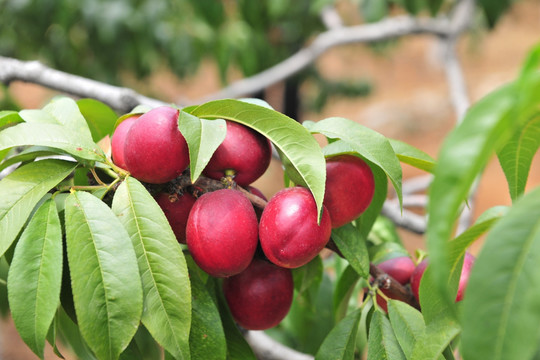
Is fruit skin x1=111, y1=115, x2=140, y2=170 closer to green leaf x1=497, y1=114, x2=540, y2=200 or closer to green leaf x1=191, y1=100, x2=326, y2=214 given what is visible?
green leaf x1=191, y1=100, x2=326, y2=214

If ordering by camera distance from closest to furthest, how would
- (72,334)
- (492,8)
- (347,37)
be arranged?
(72,334) < (492,8) < (347,37)

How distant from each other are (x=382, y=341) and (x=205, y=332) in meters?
0.16

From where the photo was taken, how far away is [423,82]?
382 inches

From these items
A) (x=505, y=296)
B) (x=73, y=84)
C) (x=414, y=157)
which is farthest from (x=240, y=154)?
(x=73, y=84)

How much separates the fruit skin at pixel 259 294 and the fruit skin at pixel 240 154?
0.10m

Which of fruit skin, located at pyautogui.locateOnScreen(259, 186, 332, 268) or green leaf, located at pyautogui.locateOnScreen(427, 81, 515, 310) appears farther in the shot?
fruit skin, located at pyautogui.locateOnScreen(259, 186, 332, 268)

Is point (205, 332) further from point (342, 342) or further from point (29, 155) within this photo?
point (29, 155)

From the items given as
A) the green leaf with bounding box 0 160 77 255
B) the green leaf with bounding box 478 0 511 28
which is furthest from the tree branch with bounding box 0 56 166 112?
the green leaf with bounding box 478 0 511 28

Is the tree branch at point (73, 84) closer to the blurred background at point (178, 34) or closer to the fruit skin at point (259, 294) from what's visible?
→ the blurred background at point (178, 34)

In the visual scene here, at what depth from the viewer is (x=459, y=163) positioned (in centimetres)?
26

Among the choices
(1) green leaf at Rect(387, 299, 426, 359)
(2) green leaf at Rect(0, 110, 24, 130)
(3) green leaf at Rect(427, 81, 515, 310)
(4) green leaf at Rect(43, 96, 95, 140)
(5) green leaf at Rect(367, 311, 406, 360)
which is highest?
(3) green leaf at Rect(427, 81, 515, 310)

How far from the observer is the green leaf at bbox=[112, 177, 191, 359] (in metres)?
0.43

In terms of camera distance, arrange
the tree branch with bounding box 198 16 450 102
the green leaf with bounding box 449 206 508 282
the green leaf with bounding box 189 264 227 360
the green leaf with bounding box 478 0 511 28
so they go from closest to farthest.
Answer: the green leaf with bounding box 449 206 508 282 → the green leaf with bounding box 189 264 227 360 → the green leaf with bounding box 478 0 511 28 → the tree branch with bounding box 198 16 450 102

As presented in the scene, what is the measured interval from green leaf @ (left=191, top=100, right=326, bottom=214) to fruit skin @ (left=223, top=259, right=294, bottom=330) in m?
0.11
